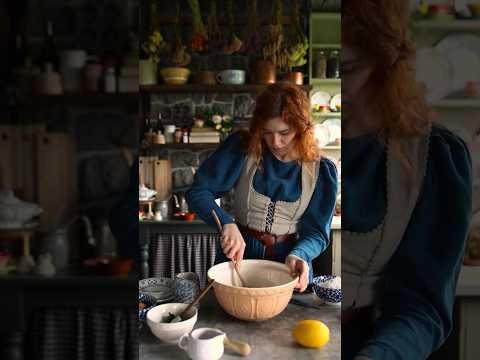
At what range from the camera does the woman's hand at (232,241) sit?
549 millimetres

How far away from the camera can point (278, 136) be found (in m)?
0.53

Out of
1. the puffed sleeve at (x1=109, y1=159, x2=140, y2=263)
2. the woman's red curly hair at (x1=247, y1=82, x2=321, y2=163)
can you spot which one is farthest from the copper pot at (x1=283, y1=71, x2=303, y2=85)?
the puffed sleeve at (x1=109, y1=159, x2=140, y2=263)

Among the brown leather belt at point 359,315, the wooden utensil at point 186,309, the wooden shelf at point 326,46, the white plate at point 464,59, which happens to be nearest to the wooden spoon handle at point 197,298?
the wooden utensil at point 186,309

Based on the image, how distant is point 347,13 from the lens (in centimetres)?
60

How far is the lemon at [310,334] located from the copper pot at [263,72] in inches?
11.8

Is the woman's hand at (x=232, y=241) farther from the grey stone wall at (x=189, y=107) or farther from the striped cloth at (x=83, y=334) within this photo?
the striped cloth at (x=83, y=334)

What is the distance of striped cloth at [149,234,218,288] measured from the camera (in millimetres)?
561

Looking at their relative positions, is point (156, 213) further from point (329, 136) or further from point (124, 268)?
point (329, 136)

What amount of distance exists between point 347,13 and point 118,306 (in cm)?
49

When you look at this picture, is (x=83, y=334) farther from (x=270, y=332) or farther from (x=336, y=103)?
(x=336, y=103)

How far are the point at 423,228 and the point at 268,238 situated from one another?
222mm

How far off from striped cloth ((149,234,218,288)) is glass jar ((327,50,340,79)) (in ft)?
0.80

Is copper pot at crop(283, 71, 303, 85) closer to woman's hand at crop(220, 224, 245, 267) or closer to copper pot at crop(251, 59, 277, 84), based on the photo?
copper pot at crop(251, 59, 277, 84)

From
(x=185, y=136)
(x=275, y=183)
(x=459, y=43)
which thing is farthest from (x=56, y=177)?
(x=459, y=43)
